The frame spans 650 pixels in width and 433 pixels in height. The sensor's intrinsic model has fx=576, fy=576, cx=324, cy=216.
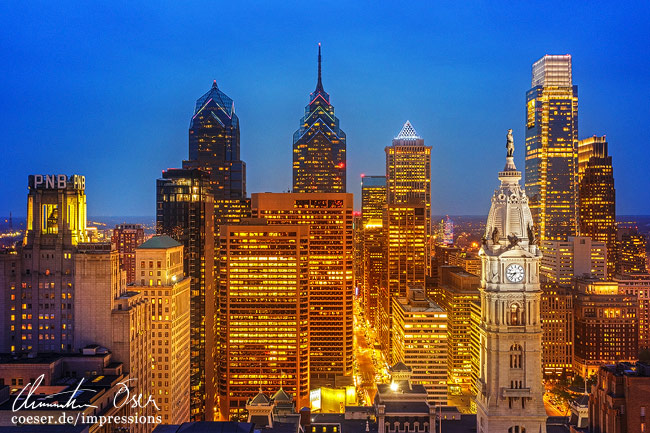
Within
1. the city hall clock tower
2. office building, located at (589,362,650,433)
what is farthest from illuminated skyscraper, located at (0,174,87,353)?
office building, located at (589,362,650,433)

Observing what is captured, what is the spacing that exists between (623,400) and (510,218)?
Result: 25717 millimetres

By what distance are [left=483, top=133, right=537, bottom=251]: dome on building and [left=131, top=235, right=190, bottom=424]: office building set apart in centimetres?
7266

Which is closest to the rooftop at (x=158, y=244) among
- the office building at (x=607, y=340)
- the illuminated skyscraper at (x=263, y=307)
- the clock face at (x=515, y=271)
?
the illuminated skyscraper at (x=263, y=307)

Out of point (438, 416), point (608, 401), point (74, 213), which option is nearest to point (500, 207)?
point (608, 401)

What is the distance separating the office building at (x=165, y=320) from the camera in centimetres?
11850

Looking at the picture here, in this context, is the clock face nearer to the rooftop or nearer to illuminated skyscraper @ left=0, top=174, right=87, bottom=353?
illuminated skyscraper @ left=0, top=174, right=87, bottom=353

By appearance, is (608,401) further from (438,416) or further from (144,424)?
(144,424)

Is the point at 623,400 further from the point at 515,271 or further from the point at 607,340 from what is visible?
the point at 607,340

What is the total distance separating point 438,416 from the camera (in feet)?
339

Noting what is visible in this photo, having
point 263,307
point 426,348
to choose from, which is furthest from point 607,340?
point 263,307

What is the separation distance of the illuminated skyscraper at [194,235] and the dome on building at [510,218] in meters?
116

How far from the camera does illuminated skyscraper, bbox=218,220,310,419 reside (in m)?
169

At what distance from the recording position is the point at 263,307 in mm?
173250

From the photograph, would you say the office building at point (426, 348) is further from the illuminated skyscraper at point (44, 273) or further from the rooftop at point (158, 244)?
the illuminated skyscraper at point (44, 273)
